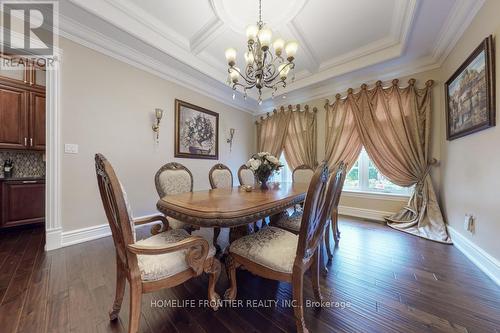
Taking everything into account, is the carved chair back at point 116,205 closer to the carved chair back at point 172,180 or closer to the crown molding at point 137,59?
the carved chair back at point 172,180

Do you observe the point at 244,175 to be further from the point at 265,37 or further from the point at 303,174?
the point at 265,37

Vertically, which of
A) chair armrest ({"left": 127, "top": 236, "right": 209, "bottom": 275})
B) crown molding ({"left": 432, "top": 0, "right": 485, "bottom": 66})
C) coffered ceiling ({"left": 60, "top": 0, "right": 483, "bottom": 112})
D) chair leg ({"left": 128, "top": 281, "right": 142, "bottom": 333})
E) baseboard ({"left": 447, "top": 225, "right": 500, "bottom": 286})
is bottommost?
baseboard ({"left": 447, "top": 225, "right": 500, "bottom": 286})

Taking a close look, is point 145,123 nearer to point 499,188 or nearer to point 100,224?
point 100,224

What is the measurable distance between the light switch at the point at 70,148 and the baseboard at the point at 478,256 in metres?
4.38

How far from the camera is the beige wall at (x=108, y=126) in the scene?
7.36ft

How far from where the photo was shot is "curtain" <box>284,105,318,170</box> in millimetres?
3971

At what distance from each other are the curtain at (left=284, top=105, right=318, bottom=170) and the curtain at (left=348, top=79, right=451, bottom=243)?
930mm

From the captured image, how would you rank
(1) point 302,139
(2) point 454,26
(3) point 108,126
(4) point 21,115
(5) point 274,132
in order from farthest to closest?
(5) point 274,132 < (1) point 302,139 < (4) point 21,115 < (3) point 108,126 < (2) point 454,26

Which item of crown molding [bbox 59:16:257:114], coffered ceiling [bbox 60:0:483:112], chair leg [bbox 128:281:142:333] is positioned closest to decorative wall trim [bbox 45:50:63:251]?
crown molding [bbox 59:16:257:114]

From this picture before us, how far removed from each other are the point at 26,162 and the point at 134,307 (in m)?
3.74

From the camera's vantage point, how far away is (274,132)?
461 centimetres

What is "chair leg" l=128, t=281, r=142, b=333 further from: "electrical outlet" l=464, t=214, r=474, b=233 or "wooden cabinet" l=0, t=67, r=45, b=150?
"wooden cabinet" l=0, t=67, r=45, b=150

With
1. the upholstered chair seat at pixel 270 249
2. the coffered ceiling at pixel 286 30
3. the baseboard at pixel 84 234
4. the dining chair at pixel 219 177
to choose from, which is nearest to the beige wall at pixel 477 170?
the coffered ceiling at pixel 286 30

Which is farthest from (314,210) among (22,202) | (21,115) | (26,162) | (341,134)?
(26,162)
